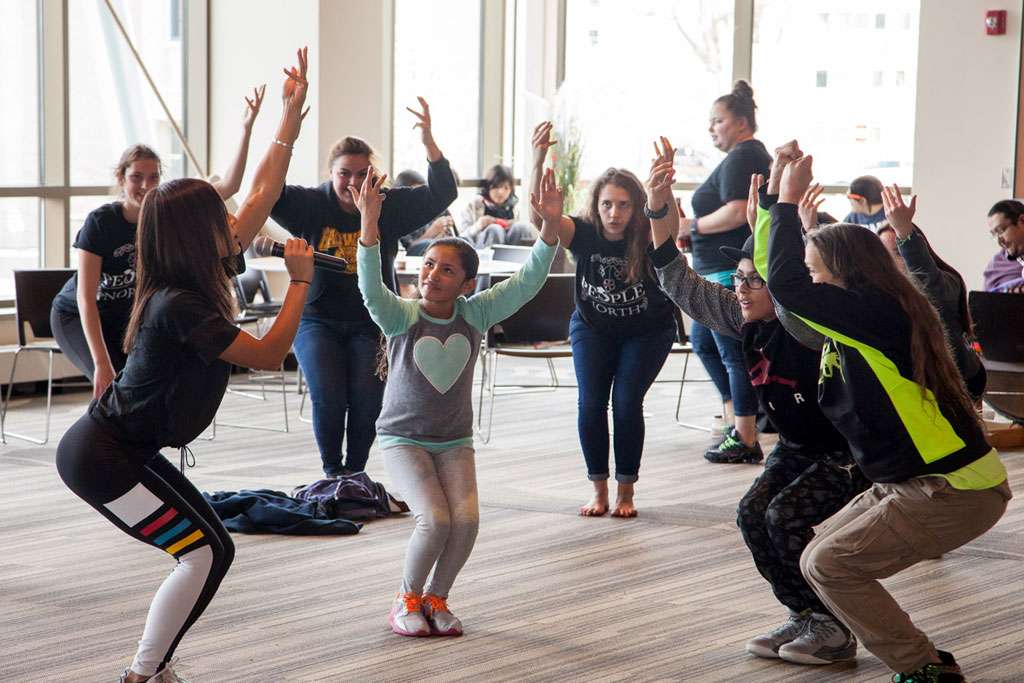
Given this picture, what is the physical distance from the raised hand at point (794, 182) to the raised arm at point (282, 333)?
119 centimetres

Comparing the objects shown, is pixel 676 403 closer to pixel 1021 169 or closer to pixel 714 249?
pixel 714 249

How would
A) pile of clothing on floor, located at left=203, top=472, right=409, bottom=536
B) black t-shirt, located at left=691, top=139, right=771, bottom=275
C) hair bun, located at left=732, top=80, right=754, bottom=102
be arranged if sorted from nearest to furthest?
pile of clothing on floor, located at left=203, top=472, right=409, bottom=536 < black t-shirt, located at left=691, top=139, right=771, bottom=275 < hair bun, located at left=732, top=80, right=754, bottom=102

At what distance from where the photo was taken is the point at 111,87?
9.63m

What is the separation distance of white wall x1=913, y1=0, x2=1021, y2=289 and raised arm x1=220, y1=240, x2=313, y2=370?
333 inches

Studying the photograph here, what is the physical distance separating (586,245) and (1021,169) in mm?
6349

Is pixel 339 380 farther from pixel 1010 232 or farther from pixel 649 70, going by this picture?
pixel 649 70

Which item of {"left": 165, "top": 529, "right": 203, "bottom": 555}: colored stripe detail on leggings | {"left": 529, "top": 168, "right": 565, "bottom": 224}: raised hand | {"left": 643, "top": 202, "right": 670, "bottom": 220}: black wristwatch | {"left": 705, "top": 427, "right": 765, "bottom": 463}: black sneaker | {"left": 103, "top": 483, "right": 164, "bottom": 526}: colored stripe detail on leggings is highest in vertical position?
{"left": 529, "top": 168, "right": 565, "bottom": 224}: raised hand

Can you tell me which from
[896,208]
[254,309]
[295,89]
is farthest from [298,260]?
[254,309]

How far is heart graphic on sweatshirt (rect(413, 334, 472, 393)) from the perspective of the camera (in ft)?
13.4

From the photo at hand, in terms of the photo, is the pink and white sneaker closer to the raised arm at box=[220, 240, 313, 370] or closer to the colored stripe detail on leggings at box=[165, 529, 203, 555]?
the colored stripe detail on leggings at box=[165, 529, 203, 555]

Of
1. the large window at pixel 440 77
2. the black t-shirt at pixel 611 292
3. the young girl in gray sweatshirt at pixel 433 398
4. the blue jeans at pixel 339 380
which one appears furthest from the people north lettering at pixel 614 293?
the large window at pixel 440 77

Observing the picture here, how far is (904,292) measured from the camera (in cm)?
328

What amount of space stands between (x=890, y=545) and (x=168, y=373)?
65.9 inches

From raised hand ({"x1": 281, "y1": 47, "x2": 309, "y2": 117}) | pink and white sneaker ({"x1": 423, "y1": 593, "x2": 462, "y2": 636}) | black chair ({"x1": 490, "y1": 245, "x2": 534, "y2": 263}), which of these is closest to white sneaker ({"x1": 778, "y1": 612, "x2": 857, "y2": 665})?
pink and white sneaker ({"x1": 423, "y1": 593, "x2": 462, "y2": 636})
